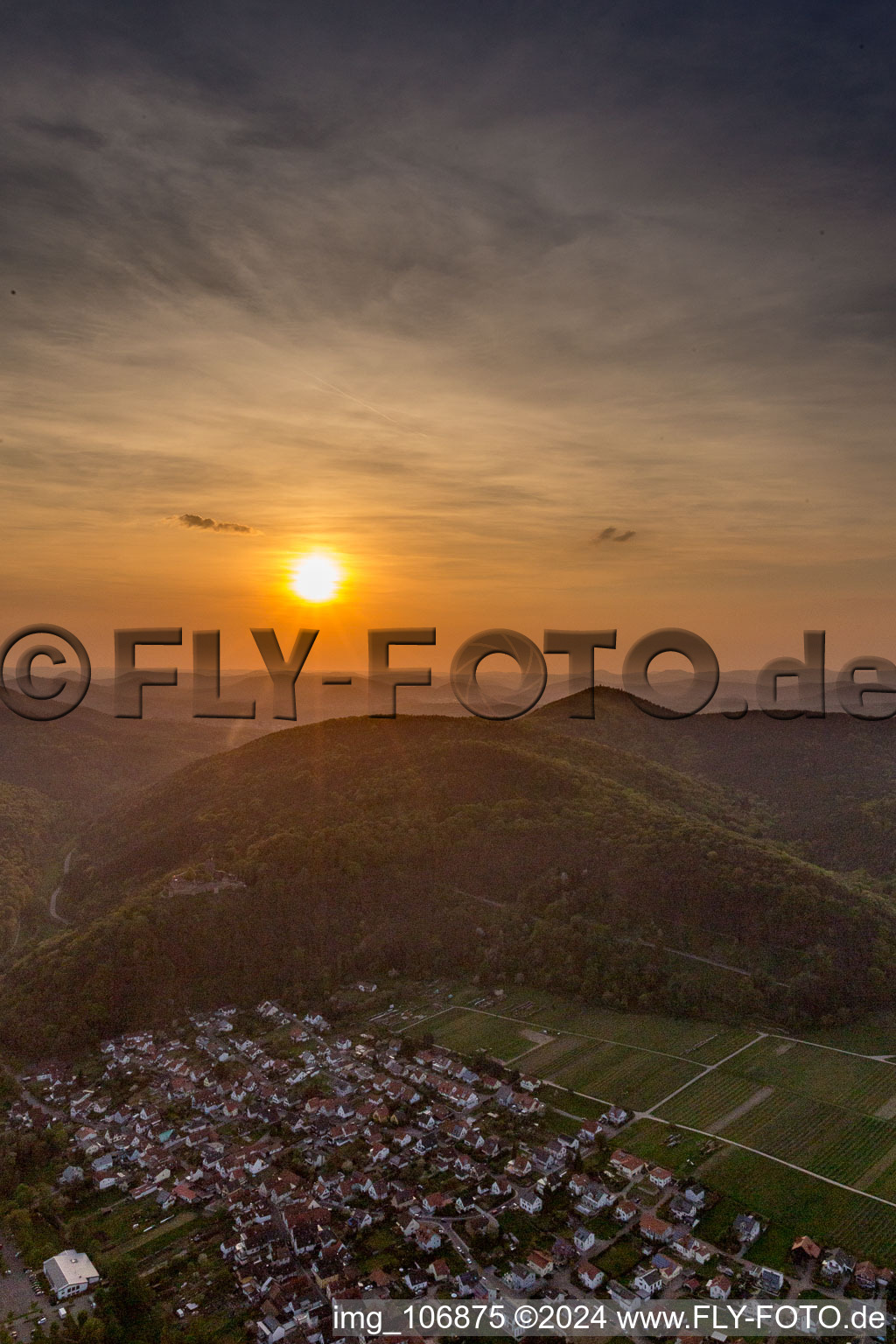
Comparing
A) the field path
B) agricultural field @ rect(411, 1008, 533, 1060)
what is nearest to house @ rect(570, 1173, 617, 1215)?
the field path

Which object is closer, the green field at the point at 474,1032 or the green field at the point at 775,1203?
the green field at the point at 775,1203

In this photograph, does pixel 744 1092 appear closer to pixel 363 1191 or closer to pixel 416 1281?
pixel 363 1191

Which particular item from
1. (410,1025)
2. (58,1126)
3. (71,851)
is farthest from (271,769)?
(58,1126)

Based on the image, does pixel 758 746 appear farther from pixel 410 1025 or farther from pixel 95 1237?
pixel 95 1237

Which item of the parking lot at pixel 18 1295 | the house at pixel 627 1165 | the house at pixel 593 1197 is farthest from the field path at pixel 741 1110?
the parking lot at pixel 18 1295

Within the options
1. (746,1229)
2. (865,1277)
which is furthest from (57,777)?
(865,1277)

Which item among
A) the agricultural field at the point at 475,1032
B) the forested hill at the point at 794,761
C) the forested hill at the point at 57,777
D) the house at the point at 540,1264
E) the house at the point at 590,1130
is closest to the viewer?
the house at the point at 540,1264

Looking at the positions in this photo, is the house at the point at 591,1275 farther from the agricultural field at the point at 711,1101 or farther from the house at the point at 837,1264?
the agricultural field at the point at 711,1101
